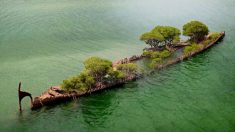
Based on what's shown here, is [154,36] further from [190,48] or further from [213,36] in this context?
[213,36]

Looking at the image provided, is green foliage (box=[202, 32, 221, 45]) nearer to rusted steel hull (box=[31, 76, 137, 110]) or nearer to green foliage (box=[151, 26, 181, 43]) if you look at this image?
green foliage (box=[151, 26, 181, 43])

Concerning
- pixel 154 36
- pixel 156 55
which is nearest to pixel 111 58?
pixel 156 55

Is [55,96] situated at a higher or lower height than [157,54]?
lower

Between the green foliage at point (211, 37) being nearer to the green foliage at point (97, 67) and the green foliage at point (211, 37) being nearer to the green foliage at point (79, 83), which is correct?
the green foliage at point (97, 67)

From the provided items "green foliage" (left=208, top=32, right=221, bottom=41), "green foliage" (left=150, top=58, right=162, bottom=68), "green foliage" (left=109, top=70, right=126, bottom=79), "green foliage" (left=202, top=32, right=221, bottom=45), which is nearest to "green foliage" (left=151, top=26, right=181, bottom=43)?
"green foliage" (left=202, top=32, right=221, bottom=45)

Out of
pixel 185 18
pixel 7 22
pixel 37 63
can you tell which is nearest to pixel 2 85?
pixel 37 63

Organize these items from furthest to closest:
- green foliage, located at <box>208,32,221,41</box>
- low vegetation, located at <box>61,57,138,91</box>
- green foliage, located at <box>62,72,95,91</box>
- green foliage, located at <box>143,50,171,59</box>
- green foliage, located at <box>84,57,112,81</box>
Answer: green foliage, located at <box>208,32,221,41</box>
green foliage, located at <box>143,50,171,59</box>
green foliage, located at <box>84,57,112,81</box>
low vegetation, located at <box>61,57,138,91</box>
green foliage, located at <box>62,72,95,91</box>
